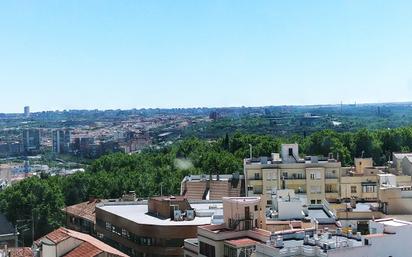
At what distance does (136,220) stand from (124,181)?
33.5 meters

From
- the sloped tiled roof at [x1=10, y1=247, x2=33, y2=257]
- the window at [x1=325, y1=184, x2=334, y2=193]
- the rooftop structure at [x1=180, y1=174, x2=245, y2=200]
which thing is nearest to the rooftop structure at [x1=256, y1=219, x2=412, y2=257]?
the sloped tiled roof at [x1=10, y1=247, x2=33, y2=257]

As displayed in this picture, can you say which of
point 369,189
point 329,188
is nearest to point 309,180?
point 329,188

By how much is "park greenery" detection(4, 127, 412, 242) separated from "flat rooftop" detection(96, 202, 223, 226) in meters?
16.0

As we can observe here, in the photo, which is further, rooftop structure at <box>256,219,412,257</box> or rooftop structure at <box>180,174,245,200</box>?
rooftop structure at <box>180,174,245,200</box>

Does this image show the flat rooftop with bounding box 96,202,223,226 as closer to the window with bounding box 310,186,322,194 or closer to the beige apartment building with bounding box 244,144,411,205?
the beige apartment building with bounding box 244,144,411,205

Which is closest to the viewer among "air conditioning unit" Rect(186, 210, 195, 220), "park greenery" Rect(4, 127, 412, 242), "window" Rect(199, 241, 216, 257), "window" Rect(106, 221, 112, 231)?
"window" Rect(199, 241, 216, 257)

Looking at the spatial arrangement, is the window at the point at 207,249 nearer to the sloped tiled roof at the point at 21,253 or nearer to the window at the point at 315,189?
the sloped tiled roof at the point at 21,253

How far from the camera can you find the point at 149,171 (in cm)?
10019

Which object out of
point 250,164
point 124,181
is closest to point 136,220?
point 250,164

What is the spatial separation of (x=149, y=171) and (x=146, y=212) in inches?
1658

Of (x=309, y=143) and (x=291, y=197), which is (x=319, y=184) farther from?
(x=309, y=143)

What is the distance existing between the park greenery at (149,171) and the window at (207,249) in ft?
125

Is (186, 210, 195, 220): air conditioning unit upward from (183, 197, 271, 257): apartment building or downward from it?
downward

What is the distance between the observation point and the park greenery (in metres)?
78.7
